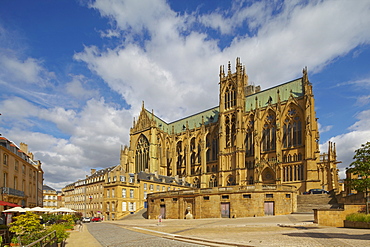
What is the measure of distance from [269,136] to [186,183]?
2345 cm

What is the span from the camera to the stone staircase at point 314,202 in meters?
37.2

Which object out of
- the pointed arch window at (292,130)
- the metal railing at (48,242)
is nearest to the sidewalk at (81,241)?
the metal railing at (48,242)

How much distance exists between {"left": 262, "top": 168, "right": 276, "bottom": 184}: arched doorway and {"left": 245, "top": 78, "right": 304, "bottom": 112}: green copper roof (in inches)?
597

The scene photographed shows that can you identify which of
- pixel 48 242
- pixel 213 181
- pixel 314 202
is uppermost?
pixel 48 242

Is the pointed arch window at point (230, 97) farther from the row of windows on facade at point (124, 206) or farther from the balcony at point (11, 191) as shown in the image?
the balcony at point (11, 191)

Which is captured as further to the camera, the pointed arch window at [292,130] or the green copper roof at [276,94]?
the green copper roof at [276,94]

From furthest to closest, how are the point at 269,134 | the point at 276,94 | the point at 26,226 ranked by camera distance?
the point at 276,94 → the point at 269,134 → the point at 26,226

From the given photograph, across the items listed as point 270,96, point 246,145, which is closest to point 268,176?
point 246,145

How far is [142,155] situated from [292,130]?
4242 centimetres

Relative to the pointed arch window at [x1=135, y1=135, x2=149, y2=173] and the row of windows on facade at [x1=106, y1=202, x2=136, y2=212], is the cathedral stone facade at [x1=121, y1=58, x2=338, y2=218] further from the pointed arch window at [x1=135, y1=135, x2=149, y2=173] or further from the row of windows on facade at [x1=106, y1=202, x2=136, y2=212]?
the row of windows on facade at [x1=106, y1=202, x2=136, y2=212]

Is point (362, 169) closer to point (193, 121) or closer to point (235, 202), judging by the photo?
point (235, 202)

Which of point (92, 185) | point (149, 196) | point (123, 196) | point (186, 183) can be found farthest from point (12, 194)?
point (186, 183)

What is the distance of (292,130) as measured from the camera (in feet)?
192

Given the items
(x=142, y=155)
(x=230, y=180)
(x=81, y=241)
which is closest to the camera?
(x=81, y=241)
